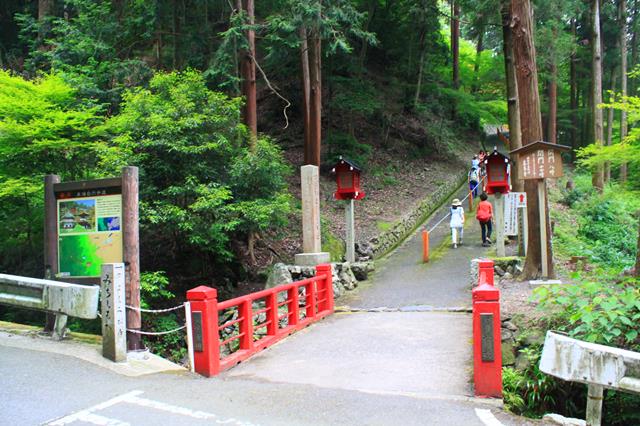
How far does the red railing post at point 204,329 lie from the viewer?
698cm

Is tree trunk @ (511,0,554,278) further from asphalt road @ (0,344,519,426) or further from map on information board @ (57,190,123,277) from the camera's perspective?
map on information board @ (57,190,123,277)

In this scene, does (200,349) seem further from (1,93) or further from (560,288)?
(1,93)

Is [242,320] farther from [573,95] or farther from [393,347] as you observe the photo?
[573,95]

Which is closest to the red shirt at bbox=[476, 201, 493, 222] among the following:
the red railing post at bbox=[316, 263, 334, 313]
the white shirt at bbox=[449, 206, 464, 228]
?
the white shirt at bbox=[449, 206, 464, 228]

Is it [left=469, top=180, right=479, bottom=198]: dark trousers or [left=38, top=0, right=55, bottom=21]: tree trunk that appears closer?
[left=38, top=0, right=55, bottom=21]: tree trunk

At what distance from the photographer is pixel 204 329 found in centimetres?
696

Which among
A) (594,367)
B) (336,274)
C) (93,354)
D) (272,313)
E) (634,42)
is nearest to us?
(594,367)

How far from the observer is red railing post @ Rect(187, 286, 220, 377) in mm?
6980

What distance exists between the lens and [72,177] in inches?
536

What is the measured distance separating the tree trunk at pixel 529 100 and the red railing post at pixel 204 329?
26.7ft

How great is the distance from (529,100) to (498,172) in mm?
3790

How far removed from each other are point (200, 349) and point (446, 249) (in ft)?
42.3

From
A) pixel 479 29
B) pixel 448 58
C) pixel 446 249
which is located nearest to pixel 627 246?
pixel 446 249

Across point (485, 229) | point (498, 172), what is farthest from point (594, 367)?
point (485, 229)
